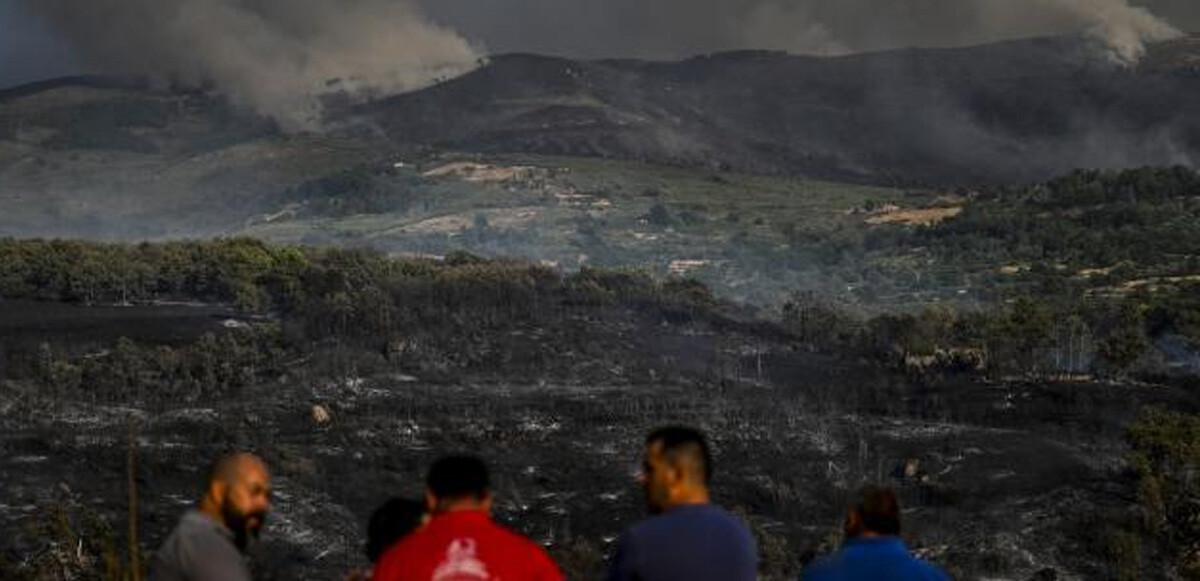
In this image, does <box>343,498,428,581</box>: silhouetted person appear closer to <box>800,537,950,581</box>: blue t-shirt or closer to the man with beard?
the man with beard

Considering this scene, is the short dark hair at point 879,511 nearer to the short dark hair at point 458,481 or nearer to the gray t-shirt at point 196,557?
the short dark hair at point 458,481

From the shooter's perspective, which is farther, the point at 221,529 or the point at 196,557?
the point at 221,529

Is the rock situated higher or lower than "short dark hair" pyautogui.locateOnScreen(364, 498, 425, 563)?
lower

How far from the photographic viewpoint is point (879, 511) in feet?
34.9

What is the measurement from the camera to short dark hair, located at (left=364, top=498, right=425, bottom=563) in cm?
1053

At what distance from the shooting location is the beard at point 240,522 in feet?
32.9

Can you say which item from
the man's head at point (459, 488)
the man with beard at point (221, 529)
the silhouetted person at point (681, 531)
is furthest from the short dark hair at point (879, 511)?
the man with beard at point (221, 529)

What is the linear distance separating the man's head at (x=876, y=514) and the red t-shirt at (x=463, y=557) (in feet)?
7.30

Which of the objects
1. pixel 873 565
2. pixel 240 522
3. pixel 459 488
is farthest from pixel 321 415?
pixel 459 488

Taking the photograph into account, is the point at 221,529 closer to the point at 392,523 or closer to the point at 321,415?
the point at 392,523

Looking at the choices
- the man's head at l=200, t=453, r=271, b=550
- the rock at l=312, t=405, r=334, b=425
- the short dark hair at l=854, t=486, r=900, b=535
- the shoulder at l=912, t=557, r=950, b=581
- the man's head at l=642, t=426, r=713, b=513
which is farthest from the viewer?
the rock at l=312, t=405, r=334, b=425

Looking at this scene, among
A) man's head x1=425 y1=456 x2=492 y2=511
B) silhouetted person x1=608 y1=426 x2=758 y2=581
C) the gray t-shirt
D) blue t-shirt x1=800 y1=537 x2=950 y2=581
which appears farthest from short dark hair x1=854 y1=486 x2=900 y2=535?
the gray t-shirt

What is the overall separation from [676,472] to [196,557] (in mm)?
2866

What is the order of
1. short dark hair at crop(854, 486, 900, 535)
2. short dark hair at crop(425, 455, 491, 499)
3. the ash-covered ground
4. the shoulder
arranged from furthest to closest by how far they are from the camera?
1. the ash-covered ground
2. short dark hair at crop(854, 486, 900, 535)
3. the shoulder
4. short dark hair at crop(425, 455, 491, 499)
